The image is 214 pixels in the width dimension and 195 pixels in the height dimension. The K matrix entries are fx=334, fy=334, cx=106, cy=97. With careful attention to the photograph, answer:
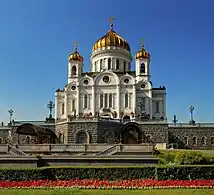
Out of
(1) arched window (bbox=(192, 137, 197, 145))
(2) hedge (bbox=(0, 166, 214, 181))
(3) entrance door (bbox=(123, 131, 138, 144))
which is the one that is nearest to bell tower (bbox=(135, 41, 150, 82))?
(1) arched window (bbox=(192, 137, 197, 145))

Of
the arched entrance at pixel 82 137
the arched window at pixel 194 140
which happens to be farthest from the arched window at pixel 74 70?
the arched window at pixel 194 140

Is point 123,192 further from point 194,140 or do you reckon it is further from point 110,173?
point 194,140

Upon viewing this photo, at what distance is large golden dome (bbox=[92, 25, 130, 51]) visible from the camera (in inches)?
2665

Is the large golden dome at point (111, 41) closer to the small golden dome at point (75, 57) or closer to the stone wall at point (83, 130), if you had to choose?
the small golden dome at point (75, 57)

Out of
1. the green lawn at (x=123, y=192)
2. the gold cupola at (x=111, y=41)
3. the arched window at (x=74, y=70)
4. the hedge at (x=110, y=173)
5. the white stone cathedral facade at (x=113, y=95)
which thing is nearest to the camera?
the green lawn at (x=123, y=192)

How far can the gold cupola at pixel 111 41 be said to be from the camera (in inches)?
2665

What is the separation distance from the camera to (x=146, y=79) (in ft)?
209

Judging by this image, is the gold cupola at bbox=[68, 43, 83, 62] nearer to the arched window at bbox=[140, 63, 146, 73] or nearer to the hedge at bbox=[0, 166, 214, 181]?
the arched window at bbox=[140, 63, 146, 73]

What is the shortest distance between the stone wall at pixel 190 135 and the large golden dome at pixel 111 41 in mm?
22758

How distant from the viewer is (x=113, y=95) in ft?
202

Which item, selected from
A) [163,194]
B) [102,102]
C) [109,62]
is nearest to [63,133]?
[102,102]

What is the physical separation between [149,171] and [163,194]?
4969 millimetres

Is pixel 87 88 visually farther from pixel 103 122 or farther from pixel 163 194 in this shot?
pixel 163 194

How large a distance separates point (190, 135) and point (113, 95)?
1581 cm
